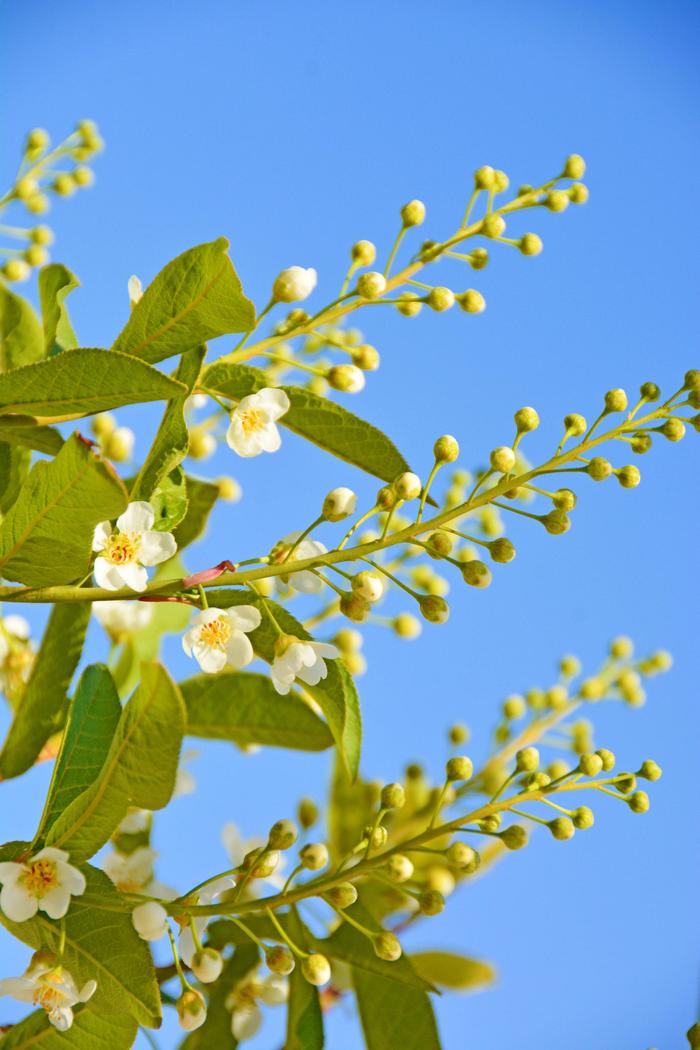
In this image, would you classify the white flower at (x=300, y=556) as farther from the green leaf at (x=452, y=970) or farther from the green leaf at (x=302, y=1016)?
the green leaf at (x=452, y=970)

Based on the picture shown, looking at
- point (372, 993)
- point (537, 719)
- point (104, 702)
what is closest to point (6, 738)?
point (104, 702)

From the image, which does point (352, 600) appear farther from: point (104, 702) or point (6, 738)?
point (6, 738)

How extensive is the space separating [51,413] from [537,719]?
1.10 m

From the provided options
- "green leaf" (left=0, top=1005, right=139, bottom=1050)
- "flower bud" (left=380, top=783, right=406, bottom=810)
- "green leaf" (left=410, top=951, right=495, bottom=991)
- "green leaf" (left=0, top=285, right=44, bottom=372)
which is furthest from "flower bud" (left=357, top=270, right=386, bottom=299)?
"green leaf" (left=410, top=951, right=495, bottom=991)

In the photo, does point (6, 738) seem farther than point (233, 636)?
Yes

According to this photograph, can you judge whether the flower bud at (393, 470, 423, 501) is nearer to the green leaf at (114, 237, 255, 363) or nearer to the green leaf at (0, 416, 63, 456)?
the green leaf at (114, 237, 255, 363)

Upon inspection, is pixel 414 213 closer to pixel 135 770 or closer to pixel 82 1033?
pixel 135 770

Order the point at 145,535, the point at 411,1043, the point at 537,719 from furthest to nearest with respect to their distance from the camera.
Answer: the point at 537,719 < the point at 411,1043 < the point at 145,535

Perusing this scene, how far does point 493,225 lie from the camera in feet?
4.44

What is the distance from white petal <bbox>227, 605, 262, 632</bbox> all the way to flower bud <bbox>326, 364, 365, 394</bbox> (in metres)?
0.36

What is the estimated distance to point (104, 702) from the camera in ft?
3.79

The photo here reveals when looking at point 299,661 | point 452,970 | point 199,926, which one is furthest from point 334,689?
point 452,970

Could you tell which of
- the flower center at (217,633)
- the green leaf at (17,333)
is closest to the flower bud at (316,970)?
the flower center at (217,633)

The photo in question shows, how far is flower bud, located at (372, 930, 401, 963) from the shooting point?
1.14 meters
